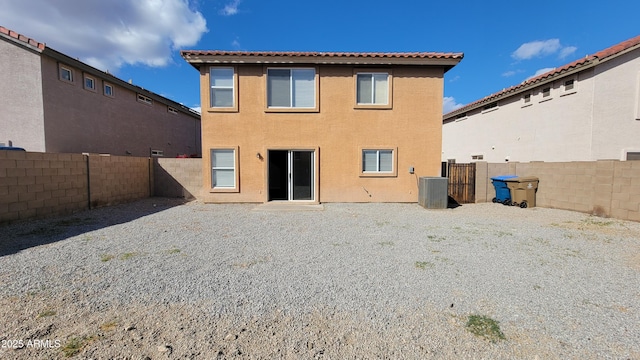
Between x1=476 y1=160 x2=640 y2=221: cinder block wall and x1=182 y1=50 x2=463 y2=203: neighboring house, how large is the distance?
3.08 meters

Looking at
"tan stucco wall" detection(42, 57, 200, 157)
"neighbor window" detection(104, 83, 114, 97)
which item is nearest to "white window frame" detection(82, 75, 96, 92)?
"tan stucco wall" detection(42, 57, 200, 157)

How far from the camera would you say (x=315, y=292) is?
3.38 metres

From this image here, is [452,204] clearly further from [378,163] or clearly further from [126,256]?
[126,256]

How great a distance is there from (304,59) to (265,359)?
32.4 ft

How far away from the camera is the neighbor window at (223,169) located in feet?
33.6

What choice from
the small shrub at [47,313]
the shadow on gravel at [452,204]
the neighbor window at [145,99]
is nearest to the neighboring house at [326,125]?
the shadow on gravel at [452,204]

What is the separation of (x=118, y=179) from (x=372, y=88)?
36.0 feet

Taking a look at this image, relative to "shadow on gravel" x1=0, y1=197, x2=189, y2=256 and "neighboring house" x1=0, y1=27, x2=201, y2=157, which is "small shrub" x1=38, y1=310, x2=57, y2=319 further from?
"neighboring house" x1=0, y1=27, x2=201, y2=157

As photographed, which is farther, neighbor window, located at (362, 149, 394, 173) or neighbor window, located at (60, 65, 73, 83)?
neighbor window, located at (60, 65, 73, 83)

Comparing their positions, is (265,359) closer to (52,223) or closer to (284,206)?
(284,206)

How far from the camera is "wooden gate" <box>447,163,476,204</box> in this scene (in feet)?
36.2

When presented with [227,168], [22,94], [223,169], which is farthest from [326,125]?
[22,94]

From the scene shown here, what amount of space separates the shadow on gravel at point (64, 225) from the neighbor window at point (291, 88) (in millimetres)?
6100

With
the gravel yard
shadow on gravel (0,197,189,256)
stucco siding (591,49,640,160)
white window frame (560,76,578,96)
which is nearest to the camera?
the gravel yard
